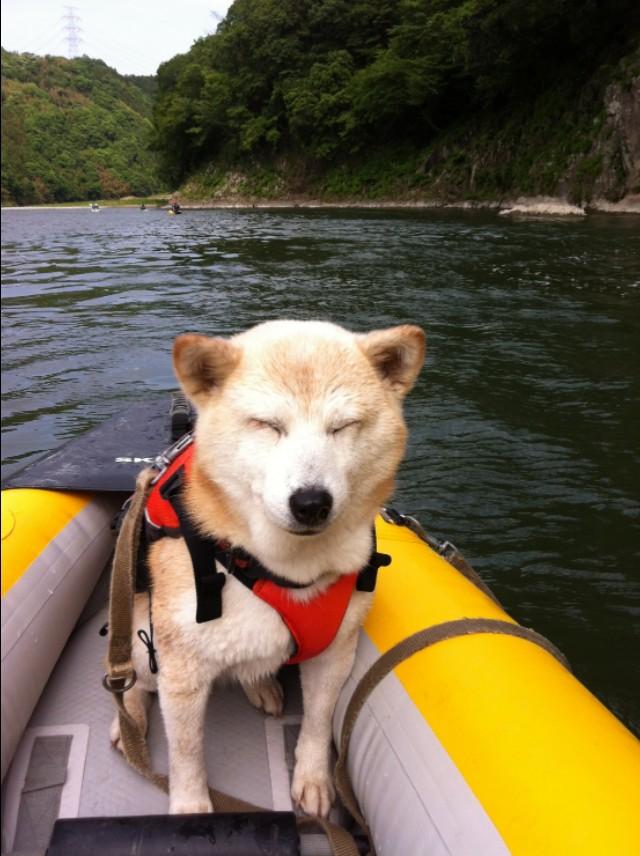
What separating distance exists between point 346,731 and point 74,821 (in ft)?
3.04

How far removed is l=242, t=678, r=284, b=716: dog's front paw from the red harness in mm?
445

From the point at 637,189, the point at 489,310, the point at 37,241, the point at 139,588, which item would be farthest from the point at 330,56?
the point at 139,588

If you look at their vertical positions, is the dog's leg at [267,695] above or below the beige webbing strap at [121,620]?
below

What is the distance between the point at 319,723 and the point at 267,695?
38cm

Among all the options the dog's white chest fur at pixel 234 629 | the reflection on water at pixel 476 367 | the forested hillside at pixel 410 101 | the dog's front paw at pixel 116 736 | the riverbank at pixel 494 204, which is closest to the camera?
the dog's white chest fur at pixel 234 629

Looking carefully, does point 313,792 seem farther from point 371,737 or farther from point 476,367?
point 476,367

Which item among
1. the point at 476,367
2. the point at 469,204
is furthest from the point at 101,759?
the point at 469,204

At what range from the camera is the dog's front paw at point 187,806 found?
7.05 ft

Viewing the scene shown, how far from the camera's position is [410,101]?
4528 cm

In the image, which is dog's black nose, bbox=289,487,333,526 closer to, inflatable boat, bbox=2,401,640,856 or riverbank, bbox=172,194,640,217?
inflatable boat, bbox=2,401,640,856

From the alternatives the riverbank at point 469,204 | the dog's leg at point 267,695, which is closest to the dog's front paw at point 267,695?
the dog's leg at point 267,695

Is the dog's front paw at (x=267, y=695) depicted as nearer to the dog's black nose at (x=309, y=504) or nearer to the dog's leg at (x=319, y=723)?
the dog's leg at (x=319, y=723)

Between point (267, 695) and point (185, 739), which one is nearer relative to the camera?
point (185, 739)

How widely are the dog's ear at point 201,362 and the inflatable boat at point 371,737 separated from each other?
713 millimetres
